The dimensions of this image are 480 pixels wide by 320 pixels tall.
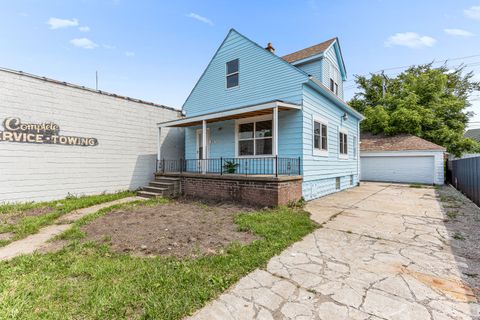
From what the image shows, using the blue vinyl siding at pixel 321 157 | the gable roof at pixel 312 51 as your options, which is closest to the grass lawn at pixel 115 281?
the blue vinyl siding at pixel 321 157

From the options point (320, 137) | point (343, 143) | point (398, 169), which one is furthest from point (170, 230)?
point (398, 169)

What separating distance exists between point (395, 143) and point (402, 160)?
1.55 metres

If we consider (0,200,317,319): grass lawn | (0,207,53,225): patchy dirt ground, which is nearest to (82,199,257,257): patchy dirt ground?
(0,200,317,319): grass lawn

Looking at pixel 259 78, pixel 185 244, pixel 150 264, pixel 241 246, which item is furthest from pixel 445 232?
pixel 259 78

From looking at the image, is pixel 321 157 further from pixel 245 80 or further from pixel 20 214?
pixel 20 214

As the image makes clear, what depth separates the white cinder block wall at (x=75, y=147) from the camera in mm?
7156

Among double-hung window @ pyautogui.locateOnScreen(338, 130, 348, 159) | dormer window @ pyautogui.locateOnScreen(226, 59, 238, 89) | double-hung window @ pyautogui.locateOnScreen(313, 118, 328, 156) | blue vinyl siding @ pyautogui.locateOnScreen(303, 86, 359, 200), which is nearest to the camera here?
blue vinyl siding @ pyautogui.locateOnScreen(303, 86, 359, 200)

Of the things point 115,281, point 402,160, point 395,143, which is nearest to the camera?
point 115,281

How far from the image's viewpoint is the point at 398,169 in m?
15.3

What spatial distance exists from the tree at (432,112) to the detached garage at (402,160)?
4.74 ft

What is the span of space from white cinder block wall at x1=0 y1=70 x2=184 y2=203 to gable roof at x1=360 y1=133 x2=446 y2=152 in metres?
14.7

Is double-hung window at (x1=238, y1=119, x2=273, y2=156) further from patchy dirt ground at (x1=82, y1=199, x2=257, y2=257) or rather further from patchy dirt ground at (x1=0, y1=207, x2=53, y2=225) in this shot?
patchy dirt ground at (x1=0, y1=207, x2=53, y2=225)

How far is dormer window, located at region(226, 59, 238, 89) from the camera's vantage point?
9.90 m

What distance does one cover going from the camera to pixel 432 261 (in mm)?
3359
